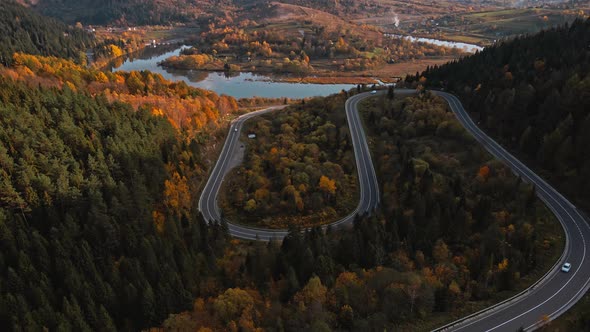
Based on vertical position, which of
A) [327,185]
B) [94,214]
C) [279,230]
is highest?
[94,214]

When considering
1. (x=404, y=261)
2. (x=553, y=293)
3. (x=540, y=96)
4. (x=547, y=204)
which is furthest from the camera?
(x=540, y=96)

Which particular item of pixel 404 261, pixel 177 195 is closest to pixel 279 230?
pixel 177 195

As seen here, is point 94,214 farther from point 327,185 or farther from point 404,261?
point 404,261

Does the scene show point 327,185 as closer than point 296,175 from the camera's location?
Yes

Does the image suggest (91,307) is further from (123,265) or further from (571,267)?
(571,267)

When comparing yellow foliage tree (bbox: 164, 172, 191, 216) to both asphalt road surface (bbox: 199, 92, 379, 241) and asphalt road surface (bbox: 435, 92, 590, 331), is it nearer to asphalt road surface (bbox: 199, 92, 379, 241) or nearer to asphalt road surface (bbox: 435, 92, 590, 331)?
asphalt road surface (bbox: 199, 92, 379, 241)

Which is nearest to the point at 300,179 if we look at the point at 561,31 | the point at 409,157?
the point at 409,157

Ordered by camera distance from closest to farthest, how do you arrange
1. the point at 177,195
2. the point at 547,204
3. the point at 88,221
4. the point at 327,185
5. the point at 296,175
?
the point at 88,221 → the point at 547,204 → the point at 177,195 → the point at 327,185 → the point at 296,175

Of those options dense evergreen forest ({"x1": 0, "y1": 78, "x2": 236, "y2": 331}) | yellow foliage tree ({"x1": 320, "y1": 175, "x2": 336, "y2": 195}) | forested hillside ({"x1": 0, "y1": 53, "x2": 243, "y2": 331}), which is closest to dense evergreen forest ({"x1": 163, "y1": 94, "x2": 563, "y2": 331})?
forested hillside ({"x1": 0, "y1": 53, "x2": 243, "y2": 331})
